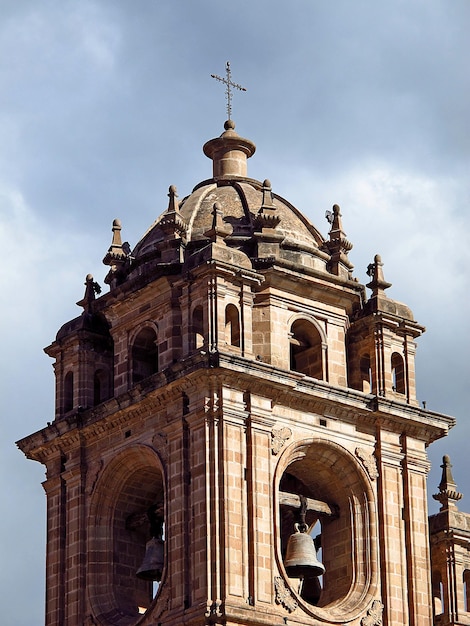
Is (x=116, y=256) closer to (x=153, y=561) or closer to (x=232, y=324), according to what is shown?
(x=232, y=324)

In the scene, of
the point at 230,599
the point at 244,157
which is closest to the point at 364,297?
the point at 244,157

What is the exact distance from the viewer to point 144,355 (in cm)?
6278

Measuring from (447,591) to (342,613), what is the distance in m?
6.40

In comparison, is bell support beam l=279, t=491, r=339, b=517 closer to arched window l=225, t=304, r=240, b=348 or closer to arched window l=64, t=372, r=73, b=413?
arched window l=225, t=304, r=240, b=348

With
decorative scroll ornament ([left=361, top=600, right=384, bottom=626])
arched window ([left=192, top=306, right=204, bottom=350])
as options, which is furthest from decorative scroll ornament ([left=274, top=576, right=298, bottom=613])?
arched window ([left=192, top=306, right=204, bottom=350])

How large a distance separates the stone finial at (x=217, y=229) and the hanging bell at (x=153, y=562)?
7.23 meters

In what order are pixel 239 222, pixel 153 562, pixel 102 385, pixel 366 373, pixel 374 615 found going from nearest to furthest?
pixel 153 562
pixel 374 615
pixel 366 373
pixel 239 222
pixel 102 385

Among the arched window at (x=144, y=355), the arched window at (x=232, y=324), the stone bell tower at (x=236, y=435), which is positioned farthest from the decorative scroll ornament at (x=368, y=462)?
the arched window at (x=144, y=355)

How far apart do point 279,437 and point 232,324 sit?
2896mm

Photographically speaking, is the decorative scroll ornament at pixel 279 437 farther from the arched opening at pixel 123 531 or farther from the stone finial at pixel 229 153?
the stone finial at pixel 229 153

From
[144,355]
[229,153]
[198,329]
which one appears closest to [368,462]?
[198,329]

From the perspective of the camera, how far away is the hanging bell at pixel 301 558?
59.1 m

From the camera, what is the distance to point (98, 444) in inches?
2442

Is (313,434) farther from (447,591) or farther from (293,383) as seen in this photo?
(447,591)
